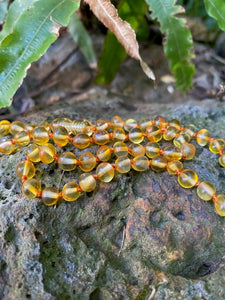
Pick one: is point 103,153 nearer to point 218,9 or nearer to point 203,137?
point 203,137

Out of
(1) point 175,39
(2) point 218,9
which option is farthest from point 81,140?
(2) point 218,9

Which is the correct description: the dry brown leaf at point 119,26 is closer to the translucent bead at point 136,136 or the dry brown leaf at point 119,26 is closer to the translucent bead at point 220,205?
the translucent bead at point 136,136

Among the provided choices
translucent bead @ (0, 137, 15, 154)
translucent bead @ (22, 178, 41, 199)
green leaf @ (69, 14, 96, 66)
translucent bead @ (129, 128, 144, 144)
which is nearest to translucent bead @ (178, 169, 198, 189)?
translucent bead @ (129, 128, 144, 144)

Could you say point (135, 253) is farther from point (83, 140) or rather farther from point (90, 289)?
point (83, 140)

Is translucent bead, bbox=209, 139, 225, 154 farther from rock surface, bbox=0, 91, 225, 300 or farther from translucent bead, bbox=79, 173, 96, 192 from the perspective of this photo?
translucent bead, bbox=79, 173, 96, 192

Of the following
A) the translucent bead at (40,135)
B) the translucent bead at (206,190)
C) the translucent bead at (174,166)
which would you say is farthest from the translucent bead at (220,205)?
the translucent bead at (40,135)

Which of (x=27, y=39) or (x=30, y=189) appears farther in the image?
(x=27, y=39)
